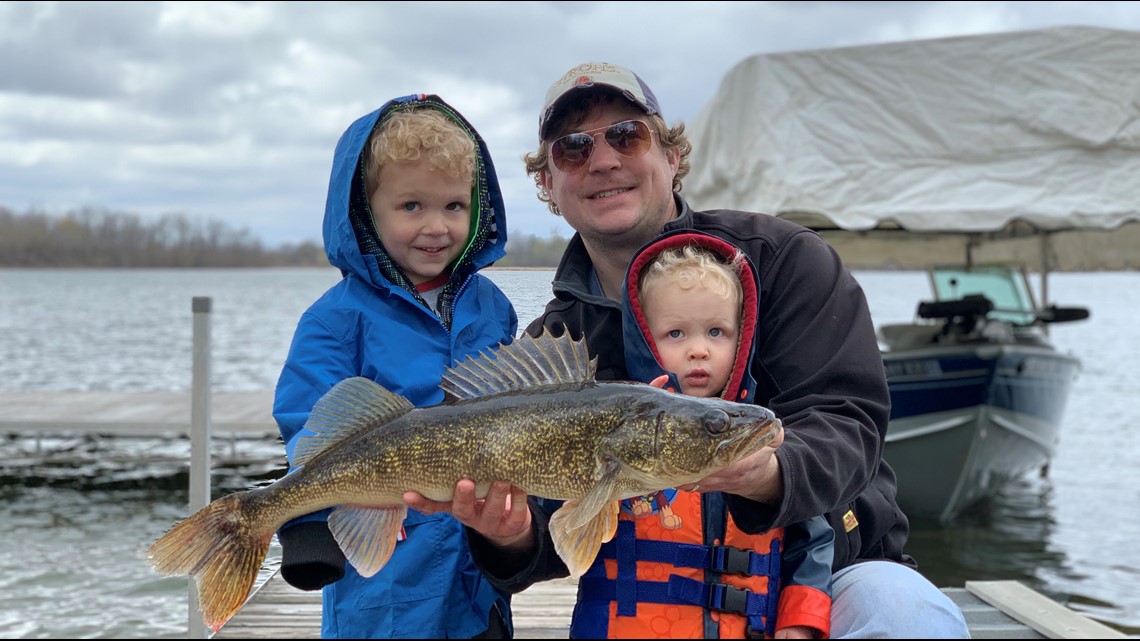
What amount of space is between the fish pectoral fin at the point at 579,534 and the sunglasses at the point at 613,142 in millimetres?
1372

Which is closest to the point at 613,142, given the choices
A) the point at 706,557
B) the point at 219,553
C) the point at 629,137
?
the point at 629,137

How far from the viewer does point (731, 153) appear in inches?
362

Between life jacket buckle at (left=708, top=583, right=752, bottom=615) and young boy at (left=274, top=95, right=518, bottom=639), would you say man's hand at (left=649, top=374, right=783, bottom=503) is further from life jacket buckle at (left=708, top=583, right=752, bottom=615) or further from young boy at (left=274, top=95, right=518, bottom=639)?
young boy at (left=274, top=95, right=518, bottom=639)

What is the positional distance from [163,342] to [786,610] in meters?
35.5

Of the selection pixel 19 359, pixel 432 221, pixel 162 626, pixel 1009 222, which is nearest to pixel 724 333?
pixel 432 221

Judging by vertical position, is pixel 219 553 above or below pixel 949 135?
below

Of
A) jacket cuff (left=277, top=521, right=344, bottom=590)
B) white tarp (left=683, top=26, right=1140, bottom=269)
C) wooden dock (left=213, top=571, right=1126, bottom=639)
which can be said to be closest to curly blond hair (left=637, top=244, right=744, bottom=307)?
→ jacket cuff (left=277, top=521, right=344, bottom=590)

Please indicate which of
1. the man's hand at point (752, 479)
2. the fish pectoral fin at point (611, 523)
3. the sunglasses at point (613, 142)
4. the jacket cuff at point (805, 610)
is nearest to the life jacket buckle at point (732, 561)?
the jacket cuff at point (805, 610)

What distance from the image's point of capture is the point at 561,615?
17.2ft

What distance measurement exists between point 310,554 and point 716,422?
1.23m

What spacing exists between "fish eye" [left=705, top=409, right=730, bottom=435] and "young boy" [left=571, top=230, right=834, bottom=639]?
0.53 metres

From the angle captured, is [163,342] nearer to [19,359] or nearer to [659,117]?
[19,359]

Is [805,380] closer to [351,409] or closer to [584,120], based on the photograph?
[584,120]

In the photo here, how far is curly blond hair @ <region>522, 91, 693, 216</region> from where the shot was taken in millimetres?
3338
